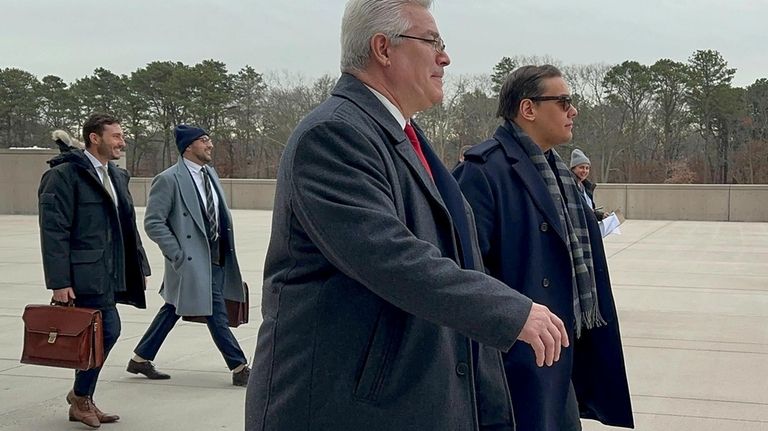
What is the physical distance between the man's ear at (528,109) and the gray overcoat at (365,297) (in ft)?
5.13

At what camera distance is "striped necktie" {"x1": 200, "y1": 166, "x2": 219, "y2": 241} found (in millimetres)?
6336

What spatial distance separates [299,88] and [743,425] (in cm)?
5242

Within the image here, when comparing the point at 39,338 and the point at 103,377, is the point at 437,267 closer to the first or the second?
the point at 39,338

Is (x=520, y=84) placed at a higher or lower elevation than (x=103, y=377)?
higher

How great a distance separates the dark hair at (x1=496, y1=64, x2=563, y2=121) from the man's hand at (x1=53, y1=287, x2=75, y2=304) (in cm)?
269

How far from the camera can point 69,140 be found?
5.52 metres

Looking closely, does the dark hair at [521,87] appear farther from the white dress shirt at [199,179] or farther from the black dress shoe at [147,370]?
the black dress shoe at [147,370]

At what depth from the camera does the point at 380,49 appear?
90.0 inches

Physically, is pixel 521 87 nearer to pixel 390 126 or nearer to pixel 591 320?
pixel 591 320

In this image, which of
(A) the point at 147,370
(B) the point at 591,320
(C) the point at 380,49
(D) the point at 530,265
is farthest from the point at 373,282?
(A) the point at 147,370

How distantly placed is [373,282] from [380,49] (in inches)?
24.0

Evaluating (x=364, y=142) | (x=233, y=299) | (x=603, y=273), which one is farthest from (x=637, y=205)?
(x=364, y=142)

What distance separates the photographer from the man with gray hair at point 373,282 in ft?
6.57

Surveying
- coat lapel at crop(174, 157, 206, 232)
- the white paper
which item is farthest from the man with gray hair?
the white paper
